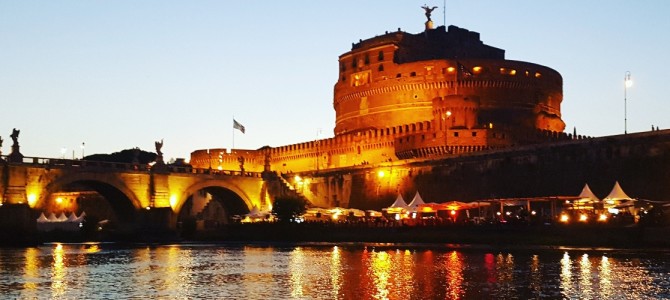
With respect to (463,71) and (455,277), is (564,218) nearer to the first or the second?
(455,277)

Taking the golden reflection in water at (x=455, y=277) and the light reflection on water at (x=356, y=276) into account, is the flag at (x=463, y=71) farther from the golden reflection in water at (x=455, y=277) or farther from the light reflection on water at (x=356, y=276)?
the golden reflection in water at (x=455, y=277)

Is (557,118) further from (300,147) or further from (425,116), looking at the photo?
(300,147)

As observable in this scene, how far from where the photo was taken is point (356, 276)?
2662 cm

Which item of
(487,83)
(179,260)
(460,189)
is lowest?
(179,260)

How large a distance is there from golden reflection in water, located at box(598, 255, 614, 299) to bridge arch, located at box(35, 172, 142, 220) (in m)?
41.1

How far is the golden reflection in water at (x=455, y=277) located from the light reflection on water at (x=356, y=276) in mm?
27

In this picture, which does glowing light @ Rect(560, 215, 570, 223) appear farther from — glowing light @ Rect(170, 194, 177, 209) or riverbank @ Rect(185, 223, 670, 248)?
glowing light @ Rect(170, 194, 177, 209)

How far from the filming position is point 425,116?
8231cm

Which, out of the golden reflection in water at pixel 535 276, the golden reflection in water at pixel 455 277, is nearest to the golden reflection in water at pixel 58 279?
the golden reflection in water at pixel 455 277

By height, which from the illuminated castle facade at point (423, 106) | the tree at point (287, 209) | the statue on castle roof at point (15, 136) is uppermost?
the illuminated castle facade at point (423, 106)

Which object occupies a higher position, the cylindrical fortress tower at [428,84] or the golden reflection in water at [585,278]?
the cylindrical fortress tower at [428,84]

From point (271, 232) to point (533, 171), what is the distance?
19.1 metres

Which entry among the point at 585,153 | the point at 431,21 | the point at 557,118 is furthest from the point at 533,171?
the point at 431,21

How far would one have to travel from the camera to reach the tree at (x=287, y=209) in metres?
61.9
